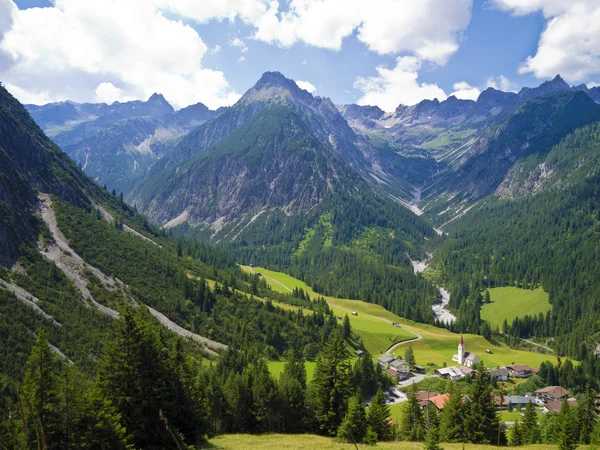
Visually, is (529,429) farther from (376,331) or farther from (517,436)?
(376,331)

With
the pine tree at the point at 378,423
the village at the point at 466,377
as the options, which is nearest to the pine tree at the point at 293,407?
the pine tree at the point at 378,423

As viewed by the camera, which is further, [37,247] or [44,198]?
[44,198]

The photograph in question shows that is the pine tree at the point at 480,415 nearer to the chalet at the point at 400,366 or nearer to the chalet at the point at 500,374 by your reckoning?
the chalet at the point at 400,366

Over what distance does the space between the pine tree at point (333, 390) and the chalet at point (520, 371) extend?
96.7 m

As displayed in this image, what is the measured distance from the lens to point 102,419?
1086 inches

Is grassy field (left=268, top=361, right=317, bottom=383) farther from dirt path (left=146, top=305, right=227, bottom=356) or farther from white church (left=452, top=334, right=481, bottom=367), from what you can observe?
white church (left=452, top=334, right=481, bottom=367)

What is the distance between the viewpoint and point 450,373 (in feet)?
387

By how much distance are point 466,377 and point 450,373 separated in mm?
4436

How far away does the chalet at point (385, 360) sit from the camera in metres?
123

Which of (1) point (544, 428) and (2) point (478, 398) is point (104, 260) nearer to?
(2) point (478, 398)

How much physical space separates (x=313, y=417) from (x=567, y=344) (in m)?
145

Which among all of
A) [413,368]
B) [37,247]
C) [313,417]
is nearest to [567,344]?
[413,368]

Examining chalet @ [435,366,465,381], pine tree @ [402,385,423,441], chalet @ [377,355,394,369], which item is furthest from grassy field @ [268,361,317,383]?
chalet @ [435,366,465,381]

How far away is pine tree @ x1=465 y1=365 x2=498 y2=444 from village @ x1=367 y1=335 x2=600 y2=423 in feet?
145
